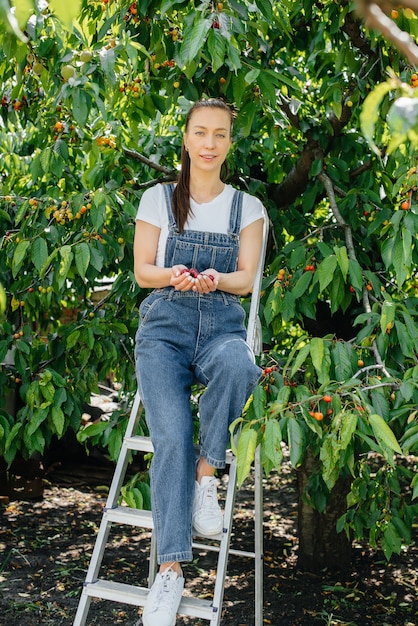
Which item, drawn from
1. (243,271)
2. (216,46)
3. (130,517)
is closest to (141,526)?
(130,517)

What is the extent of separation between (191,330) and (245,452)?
60cm

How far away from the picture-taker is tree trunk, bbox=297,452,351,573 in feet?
12.8

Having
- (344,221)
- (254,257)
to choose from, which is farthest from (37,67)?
(344,221)

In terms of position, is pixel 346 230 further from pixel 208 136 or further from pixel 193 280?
pixel 193 280

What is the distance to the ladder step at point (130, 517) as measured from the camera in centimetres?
238

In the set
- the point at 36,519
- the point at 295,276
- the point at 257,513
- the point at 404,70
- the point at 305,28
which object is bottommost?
the point at 36,519

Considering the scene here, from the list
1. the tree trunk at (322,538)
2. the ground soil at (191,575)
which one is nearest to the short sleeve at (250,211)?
the tree trunk at (322,538)

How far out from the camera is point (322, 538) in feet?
12.9

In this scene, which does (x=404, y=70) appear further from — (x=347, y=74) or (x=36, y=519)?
(x=36, y=519)

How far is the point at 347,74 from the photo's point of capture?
3.19m

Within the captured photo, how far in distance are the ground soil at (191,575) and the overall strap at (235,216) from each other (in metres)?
1.87

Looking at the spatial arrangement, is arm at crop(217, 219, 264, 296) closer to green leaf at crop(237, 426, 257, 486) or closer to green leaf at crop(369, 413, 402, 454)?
green leaf at crop(237, 426, 257, 486)

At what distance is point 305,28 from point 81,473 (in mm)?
3421

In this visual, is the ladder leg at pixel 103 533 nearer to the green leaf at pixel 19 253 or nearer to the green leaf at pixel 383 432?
the green leaf at pixel 19 253
